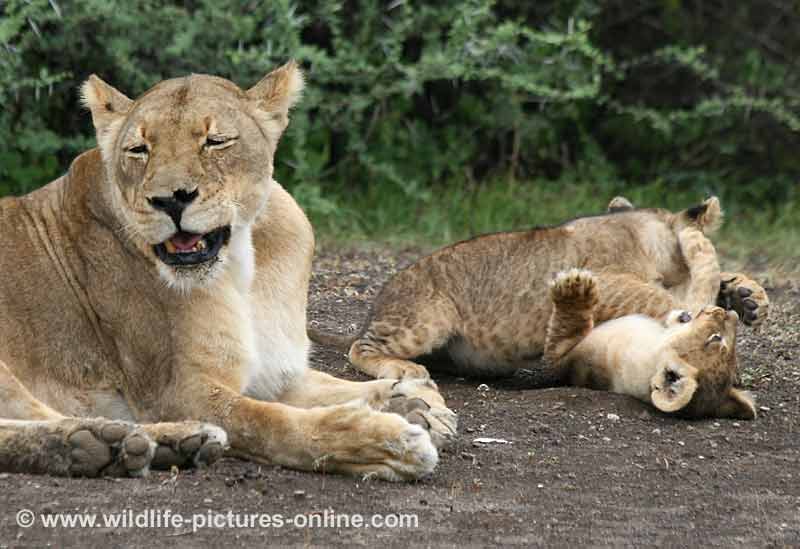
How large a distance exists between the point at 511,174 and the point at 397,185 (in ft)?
2.42

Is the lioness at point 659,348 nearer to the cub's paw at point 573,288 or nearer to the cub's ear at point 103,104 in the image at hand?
the cub's paw at point 573,288

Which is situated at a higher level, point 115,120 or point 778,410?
point 115,120

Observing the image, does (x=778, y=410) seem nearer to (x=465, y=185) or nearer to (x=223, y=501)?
(x=223, y=501)

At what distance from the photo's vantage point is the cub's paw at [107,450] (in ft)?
12.0

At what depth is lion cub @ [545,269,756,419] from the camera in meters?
4.68

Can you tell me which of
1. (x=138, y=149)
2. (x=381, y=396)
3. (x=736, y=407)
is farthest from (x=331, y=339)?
(x=138, y=149)

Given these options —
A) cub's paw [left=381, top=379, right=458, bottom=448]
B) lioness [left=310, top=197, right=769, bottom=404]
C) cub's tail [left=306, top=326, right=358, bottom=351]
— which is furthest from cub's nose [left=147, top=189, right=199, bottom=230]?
cub's tail [left=306, top=326, right=358, bottom=351]

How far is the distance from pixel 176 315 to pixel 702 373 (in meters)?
1.68

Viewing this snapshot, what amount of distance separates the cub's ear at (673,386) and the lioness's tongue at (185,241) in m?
1.59

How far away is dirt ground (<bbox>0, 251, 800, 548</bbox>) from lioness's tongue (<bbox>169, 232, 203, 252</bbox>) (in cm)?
59

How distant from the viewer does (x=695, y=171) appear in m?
9.91

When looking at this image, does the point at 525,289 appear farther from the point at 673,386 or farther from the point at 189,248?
the point at 189,248

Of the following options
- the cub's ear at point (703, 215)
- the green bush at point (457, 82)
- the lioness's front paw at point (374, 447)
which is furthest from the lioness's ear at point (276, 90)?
the green bush at point (457, 82)

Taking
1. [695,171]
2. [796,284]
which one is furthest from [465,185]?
[796,284]
